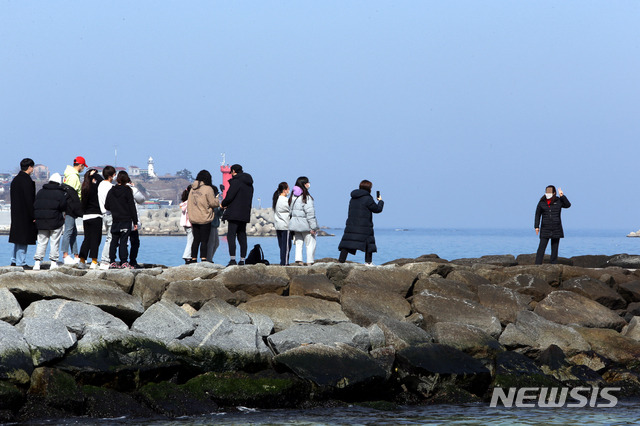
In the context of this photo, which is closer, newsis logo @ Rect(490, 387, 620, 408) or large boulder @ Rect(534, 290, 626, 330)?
newsis logo @ Rect(490, 387, 620, 408)

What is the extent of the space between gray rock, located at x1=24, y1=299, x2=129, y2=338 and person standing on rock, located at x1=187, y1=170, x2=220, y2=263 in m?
4.06

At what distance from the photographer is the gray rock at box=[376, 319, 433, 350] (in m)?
11.0

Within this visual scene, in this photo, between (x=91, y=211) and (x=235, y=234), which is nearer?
(x=91, y=211)


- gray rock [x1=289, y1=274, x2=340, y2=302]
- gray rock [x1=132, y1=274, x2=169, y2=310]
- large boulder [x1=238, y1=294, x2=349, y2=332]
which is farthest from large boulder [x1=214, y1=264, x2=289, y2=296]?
gray rock [x1=132, y1=274, x2=169, y2=310]

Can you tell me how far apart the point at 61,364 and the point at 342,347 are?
359 centimetres

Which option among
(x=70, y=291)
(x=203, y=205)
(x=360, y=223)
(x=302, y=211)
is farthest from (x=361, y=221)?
(x=70, y=291)

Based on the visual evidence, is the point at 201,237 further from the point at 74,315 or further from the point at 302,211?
the point at 74,315

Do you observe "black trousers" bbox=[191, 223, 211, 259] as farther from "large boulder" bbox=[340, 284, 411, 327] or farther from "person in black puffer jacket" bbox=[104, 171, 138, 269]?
"large boulder" bbox=[340, 284, 411, 327]

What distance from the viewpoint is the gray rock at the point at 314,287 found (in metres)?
12.6

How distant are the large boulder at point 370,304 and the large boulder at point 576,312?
2.49 m

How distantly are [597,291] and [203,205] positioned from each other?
7628mm

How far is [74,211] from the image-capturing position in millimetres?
13805

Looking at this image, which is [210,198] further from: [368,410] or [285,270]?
[368,410]

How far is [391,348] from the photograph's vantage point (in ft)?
35.2
